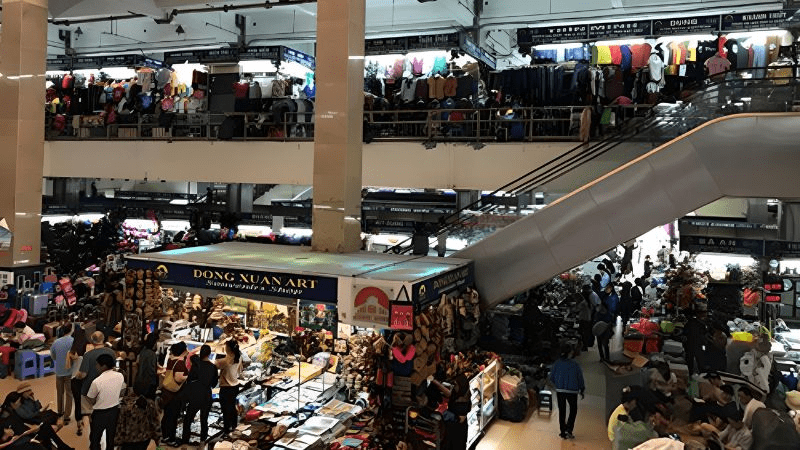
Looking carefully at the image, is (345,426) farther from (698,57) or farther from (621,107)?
(698,57)

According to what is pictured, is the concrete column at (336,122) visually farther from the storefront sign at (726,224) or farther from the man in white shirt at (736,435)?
the storefront sign at (726,224)

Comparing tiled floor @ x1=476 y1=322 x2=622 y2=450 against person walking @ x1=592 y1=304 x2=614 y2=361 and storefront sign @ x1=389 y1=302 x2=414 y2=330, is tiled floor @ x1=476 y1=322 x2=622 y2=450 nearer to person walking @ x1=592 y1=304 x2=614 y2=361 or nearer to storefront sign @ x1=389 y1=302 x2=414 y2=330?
person walking @ x1=592 y1=304 x2=614 y2=361

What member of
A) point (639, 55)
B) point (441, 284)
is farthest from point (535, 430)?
point (639, 55)

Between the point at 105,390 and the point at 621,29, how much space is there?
1242 cm

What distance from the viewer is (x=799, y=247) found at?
14.7 meters

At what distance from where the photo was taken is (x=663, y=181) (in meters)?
9.16

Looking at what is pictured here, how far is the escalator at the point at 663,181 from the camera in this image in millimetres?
8836

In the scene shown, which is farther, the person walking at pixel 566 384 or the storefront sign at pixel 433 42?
the storefront sign at pixel 433 42

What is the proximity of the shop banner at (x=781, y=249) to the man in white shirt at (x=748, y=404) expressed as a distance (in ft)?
27.5

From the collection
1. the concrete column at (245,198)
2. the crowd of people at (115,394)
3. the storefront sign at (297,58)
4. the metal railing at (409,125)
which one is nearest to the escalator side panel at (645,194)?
the metal railing at (409,125)

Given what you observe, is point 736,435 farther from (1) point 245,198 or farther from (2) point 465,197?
(1) point 245,198

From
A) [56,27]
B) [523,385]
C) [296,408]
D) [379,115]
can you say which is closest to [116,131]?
[379,115]

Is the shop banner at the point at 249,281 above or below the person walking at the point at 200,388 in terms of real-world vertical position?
above

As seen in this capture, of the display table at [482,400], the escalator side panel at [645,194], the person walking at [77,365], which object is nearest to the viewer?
the display table at [482,400]
